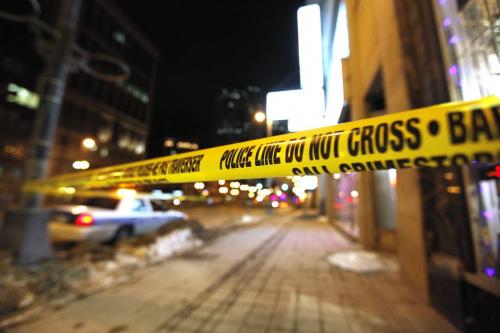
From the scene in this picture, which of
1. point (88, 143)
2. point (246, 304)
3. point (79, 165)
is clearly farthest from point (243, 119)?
point (88, 143)

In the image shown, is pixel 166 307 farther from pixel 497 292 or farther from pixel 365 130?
pixel 497 292

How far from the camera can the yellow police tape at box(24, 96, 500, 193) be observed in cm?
115

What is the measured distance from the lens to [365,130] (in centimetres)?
143

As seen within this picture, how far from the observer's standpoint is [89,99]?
31.4m

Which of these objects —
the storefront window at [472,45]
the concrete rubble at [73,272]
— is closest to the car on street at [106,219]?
the concrete rubble at [73,272]

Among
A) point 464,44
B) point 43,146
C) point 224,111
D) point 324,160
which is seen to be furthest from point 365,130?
point 224,111

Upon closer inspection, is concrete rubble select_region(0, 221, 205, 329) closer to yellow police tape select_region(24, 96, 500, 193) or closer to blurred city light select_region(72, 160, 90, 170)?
yellow police tape select_region(24, 96, 500, 193)

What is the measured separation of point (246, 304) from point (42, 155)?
5.38 metres

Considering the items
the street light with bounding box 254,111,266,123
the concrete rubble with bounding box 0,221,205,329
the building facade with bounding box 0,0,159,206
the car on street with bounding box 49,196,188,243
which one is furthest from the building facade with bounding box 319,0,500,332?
the building facade with bounding box 0,0,159,206

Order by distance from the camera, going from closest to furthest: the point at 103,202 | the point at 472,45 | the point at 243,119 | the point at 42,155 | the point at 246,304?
the point at 472,45, the point at 246,304, the point at 42,155, the point at 103,202, the point at 243,119

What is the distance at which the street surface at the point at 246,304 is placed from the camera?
313 centimetres

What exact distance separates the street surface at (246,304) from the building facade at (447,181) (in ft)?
1.84

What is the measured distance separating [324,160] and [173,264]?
5353 mm

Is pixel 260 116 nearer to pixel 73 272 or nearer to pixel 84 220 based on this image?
pixel 84 220
